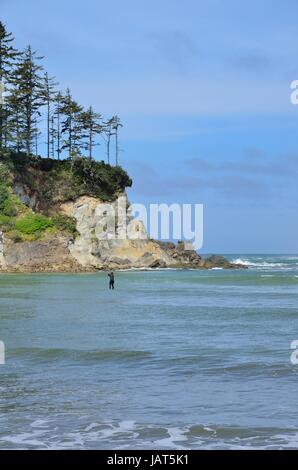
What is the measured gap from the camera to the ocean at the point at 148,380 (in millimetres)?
9562

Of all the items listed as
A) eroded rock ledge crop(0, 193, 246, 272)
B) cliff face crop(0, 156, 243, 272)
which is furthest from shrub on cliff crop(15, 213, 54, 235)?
eroded rock ledge crop(0, 193, 246, 272)

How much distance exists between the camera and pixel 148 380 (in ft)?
44.7

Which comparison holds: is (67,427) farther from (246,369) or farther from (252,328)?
(252,328)

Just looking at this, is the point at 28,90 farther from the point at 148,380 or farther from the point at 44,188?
the point at 148,380

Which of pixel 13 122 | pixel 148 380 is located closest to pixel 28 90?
pixel 13 122

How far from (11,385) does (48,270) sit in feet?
178

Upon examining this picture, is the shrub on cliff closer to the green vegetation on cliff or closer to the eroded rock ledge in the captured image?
the green vegetation on cliff

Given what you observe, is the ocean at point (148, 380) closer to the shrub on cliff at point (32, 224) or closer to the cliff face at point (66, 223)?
the cliff face at point (66, 223)

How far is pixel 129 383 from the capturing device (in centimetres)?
1331

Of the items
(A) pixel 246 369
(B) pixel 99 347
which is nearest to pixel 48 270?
(B) pixel 99 347

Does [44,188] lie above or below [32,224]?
above

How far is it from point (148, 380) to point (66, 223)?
58.6 m

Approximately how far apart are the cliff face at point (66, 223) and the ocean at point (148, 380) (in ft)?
→ 128

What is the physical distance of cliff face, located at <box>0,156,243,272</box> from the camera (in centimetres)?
6744
